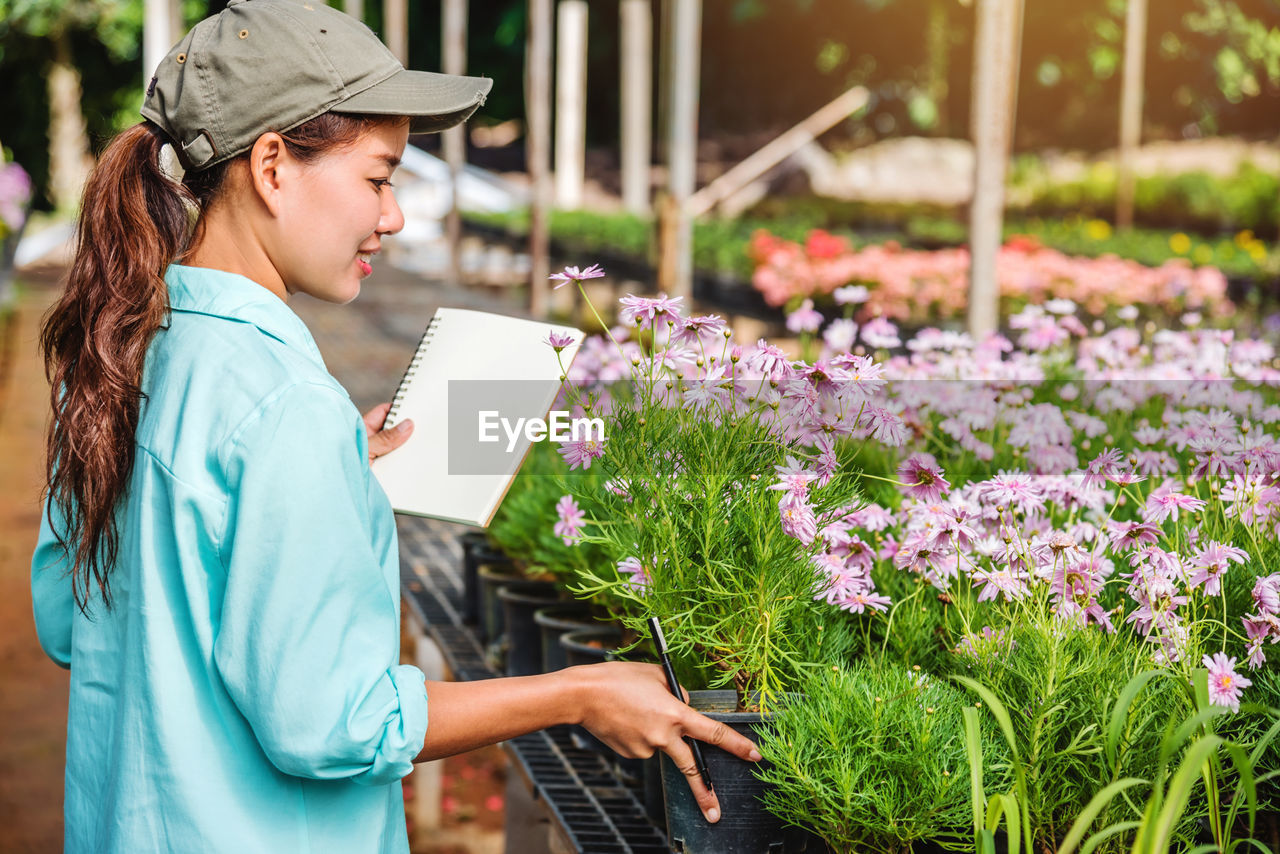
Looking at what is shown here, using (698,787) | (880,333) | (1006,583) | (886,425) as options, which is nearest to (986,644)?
(1006,583)

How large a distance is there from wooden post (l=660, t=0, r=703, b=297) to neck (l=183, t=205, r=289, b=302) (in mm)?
5762

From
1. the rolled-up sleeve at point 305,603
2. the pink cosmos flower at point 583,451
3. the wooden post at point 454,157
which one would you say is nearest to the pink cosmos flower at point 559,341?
the pink cosmos flower at point 583,451

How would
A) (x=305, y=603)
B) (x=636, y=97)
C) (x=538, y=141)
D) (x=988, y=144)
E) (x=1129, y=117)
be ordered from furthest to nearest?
1. (x=636, y=97)
2. (x=1129, y=117)
3. (x=538, y=141)
4. (x=988, y=144)
5. (x=305, y=603)

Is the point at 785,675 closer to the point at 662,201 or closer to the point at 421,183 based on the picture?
the point at 662,201

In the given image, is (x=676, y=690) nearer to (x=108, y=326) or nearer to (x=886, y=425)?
(x=886, y=425)

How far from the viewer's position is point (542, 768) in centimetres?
239

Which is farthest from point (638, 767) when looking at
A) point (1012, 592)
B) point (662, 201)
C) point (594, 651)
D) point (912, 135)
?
point (912, 135)

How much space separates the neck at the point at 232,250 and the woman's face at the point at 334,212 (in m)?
0.02

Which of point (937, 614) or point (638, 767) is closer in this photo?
point (937, 614)

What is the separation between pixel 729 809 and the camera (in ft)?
5.08

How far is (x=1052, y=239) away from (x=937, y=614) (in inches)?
419

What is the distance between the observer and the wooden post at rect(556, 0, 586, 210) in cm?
1606

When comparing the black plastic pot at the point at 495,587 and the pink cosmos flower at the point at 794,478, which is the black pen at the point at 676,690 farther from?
the black plastic pot at the point at 495,587

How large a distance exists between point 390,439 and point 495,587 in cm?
130
